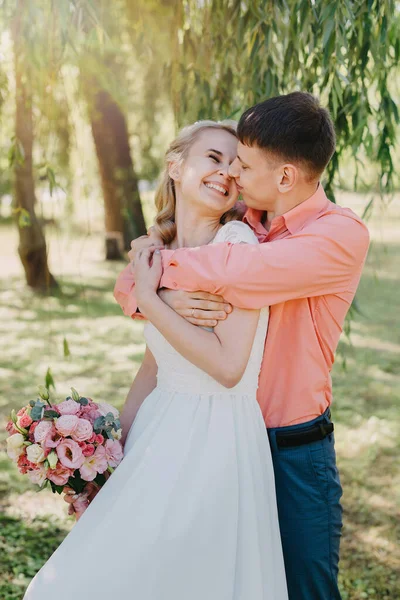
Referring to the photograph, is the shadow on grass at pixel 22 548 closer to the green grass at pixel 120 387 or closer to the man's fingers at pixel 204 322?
the green grass at pixel 120 387

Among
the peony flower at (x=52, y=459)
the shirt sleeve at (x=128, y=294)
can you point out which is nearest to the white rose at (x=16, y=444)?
the peony flower at (x=52, y=459)

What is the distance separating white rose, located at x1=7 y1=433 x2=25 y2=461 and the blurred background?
1117 millimetres

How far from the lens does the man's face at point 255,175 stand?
198cm

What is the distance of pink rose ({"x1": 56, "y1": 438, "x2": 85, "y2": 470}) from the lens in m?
1.95

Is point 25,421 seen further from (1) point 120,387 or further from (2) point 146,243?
(1) point 120,387

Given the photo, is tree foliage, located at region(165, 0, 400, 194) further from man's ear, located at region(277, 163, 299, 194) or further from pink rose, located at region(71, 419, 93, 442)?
pink rose, located at region(71, 419, 93, 442)

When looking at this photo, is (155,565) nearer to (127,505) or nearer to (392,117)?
(127,505)

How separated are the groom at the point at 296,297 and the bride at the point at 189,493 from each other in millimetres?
61

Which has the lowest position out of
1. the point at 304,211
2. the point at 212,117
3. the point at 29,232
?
the point at 29,232

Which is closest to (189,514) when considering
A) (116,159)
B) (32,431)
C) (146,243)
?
(32,431)

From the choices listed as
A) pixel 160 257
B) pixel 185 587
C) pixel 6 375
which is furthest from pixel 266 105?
pixel 6 375

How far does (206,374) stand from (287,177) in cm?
57

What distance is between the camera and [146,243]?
7.38 ft

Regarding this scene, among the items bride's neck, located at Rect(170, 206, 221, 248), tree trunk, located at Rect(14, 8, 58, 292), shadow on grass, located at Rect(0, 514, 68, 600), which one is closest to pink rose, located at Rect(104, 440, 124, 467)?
bride's neck, located at Rect(170, 206, 221, 248)
